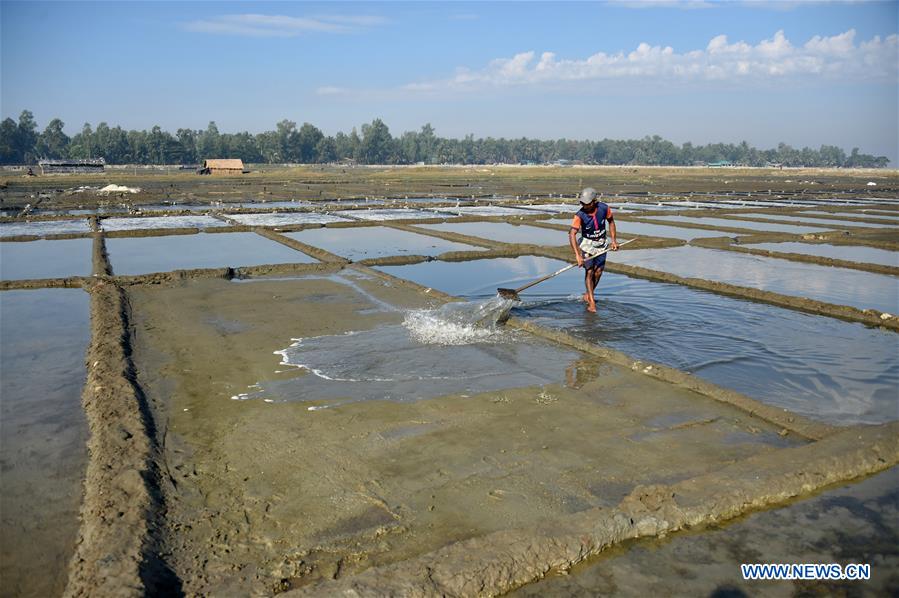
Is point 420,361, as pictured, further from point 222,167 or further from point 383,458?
point 222,167

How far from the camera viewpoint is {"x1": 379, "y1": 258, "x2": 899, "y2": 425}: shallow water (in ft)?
16.8

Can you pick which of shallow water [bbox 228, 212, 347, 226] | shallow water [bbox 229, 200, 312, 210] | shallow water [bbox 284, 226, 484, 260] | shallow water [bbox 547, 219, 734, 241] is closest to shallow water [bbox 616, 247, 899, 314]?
shallow water [bbox 547, 219, 734, 241]

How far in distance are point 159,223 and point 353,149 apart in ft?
378

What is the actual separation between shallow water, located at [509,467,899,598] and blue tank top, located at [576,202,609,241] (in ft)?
15.1

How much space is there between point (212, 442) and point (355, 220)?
589 inches

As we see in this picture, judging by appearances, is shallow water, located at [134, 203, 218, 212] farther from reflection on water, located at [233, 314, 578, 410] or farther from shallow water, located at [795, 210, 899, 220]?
shallow water, located at [795, 210, 899, 220]

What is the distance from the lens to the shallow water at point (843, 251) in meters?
12.4

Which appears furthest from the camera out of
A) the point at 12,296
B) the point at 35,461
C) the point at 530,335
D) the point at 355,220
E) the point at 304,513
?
the point at 355,220

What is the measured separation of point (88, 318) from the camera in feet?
24.6

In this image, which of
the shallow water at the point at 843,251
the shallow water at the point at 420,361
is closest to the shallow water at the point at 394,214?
the shallow water at the point at 843,251

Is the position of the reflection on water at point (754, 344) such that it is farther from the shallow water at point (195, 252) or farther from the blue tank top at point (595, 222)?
the shallow water at point (195, 252)

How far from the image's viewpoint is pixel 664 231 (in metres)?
16.7

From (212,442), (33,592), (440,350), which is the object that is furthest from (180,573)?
(440,350)

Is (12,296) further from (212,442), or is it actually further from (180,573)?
(180,573)
